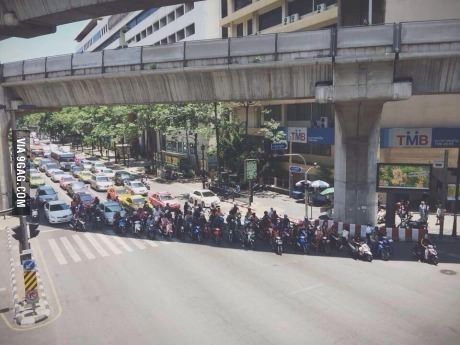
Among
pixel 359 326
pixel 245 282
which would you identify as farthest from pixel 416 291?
pixel 245 282

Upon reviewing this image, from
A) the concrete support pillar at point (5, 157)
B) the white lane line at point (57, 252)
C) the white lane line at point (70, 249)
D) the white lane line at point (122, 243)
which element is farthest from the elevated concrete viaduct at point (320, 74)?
the white lane line at point (57, 252)

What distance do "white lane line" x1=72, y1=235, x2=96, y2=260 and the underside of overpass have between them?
11745mm

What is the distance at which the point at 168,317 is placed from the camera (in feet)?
41.2

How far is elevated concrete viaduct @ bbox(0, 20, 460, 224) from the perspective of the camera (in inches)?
696

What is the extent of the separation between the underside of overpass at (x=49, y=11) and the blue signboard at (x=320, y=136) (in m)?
17.4

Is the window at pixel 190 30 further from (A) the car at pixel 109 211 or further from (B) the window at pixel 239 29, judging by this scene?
(A) the car at pixel 109 211

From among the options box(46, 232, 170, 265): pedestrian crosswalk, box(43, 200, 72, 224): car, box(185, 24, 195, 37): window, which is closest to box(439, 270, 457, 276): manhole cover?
box(46, 232, 170, 265): pedestrian crosswalk

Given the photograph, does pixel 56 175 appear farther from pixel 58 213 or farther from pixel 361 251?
pixel 361 251

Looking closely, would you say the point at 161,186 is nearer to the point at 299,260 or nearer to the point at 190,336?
the point at 299,260

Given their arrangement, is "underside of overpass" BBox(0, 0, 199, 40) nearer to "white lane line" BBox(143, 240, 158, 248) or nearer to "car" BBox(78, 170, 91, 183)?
"white lane line" BBox(143, 240, 158, 248)

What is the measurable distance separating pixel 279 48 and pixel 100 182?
2680 centimetres

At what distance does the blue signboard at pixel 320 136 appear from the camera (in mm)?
32844

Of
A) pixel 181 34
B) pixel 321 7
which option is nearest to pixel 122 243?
pixel 321 7

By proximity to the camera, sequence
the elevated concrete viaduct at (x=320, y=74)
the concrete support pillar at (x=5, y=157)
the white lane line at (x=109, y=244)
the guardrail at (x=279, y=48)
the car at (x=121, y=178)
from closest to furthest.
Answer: the guardrail at (x=279, y=48) < the elevated concrete viaduct at (x=320, y=74) < the white lane line at (x=109, y=244) < the concrete support pillar at (x=5, y=157) < the car at (x=121, y=178)
